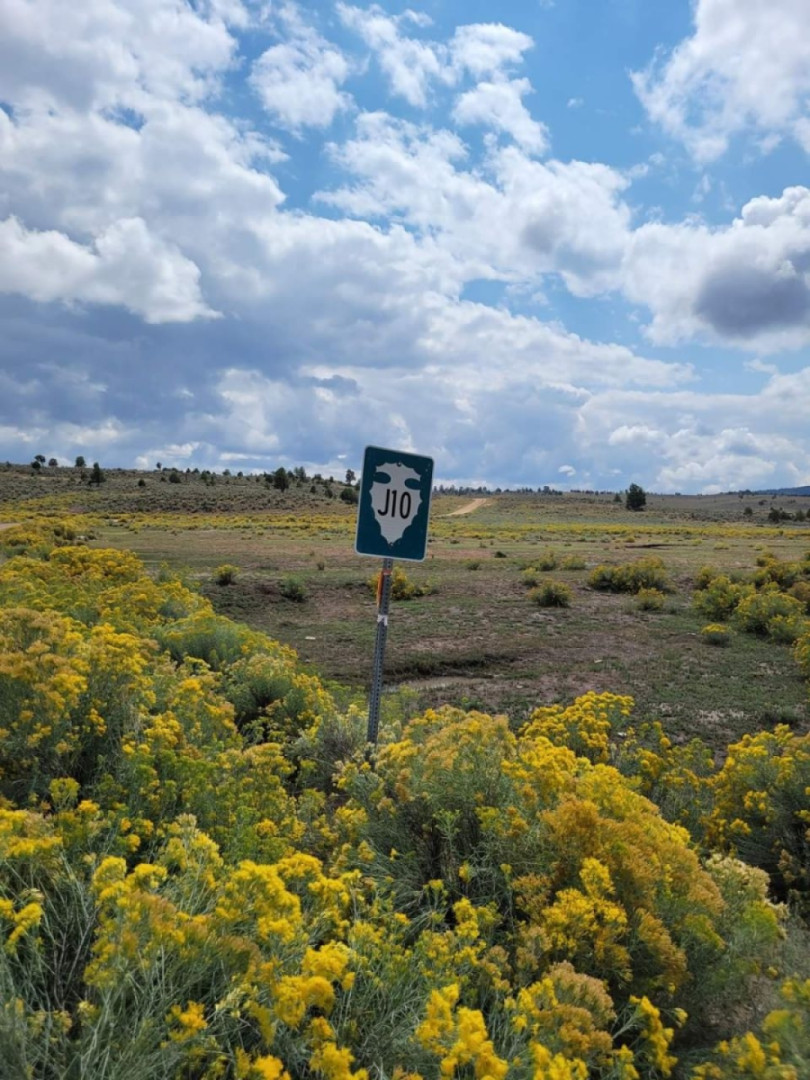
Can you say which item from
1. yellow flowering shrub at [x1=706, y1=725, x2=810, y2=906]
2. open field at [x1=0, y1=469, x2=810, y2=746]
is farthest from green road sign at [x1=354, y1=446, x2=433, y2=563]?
open field at [x1=0, y1=469, x2=810, y2=746]

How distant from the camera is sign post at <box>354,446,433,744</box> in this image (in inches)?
186

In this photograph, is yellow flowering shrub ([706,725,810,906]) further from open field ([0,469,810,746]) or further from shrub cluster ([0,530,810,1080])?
open field ([0,469,810,746])

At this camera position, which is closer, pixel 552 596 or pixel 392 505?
pixel 392 505

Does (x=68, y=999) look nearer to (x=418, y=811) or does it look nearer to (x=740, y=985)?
(x=418, y=811)

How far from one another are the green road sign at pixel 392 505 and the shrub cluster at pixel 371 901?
1396mm

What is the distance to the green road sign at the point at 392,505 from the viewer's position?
4.72 metres

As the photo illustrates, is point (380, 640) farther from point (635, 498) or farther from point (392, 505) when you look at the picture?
point (635, 498)

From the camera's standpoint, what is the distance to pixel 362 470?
4.69 m

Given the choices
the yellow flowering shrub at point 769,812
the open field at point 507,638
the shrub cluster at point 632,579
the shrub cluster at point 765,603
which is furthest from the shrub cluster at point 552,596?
the yellow flowering shrub at point 769,812

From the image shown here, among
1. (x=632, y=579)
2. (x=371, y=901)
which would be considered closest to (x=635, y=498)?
(x=632, y=579)

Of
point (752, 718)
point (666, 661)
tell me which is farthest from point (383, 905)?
point (666, 661)

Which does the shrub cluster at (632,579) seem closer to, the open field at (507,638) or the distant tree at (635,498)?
the open field at (507,638)

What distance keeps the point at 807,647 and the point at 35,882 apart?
1178 centimetres

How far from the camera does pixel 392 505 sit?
4809 millimetres
